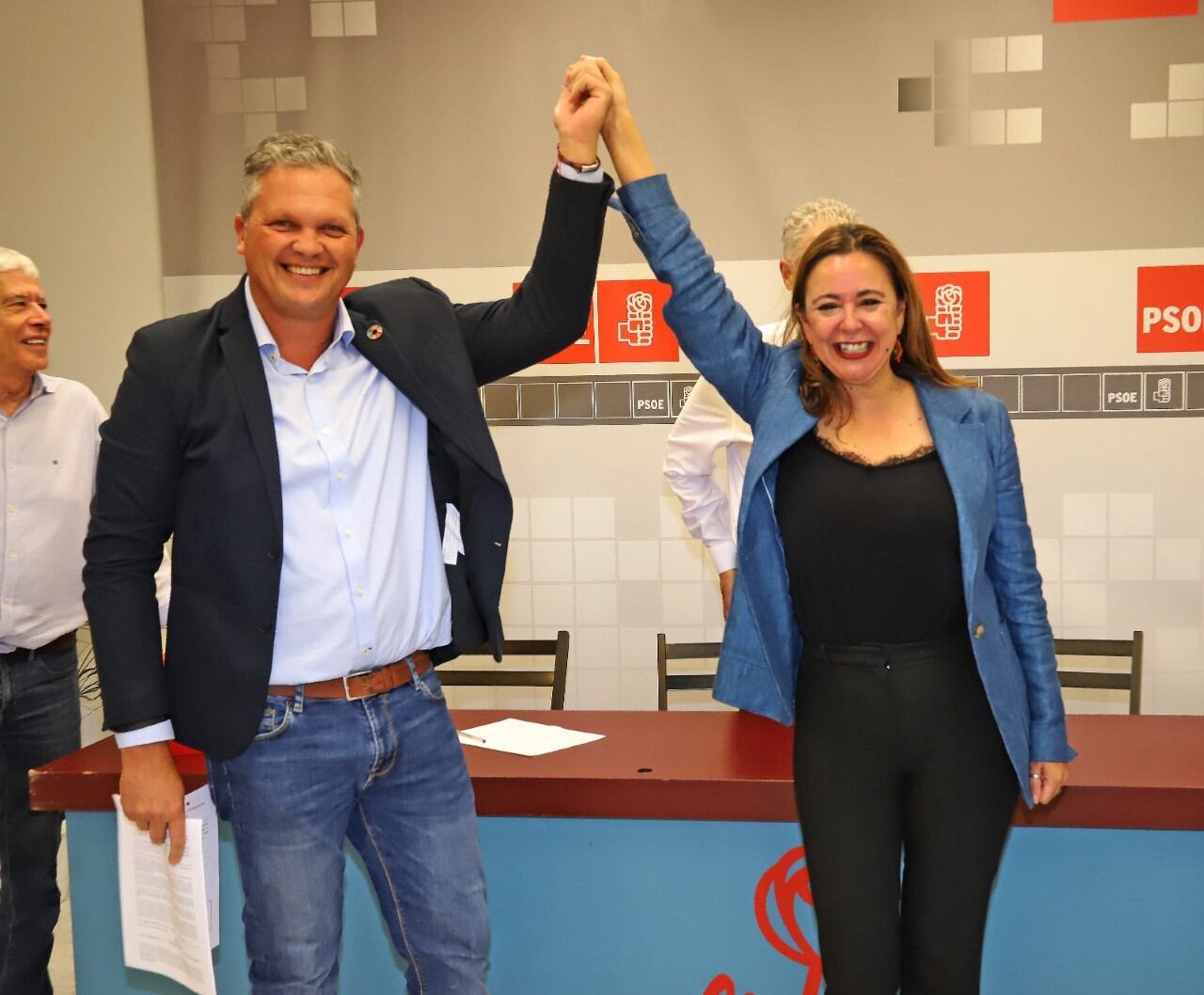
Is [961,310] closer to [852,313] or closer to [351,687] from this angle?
[852,313]

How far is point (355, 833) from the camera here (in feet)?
6.03

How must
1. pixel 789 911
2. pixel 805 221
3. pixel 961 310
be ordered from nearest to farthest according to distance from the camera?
pixel 789 911 → pixel 805 221 → pixel 961 310

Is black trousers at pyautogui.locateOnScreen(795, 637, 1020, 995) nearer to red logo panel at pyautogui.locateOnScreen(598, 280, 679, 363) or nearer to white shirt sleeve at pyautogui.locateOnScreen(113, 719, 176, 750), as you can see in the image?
white shirt sleeve at pyautogui.locateOnScreen(113, 719, 176, 750)

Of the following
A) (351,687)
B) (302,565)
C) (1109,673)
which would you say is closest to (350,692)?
(351,687)

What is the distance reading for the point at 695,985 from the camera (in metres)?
2.24

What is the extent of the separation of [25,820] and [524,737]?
3.89 feet

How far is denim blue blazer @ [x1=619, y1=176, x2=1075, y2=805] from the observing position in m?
1.83

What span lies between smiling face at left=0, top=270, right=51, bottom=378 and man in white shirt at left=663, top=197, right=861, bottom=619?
1.61 meters

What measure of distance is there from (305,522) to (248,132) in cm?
320

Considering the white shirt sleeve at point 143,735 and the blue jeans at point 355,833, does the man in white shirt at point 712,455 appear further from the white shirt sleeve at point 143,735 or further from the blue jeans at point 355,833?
the white shirt sleeve at point 143,735

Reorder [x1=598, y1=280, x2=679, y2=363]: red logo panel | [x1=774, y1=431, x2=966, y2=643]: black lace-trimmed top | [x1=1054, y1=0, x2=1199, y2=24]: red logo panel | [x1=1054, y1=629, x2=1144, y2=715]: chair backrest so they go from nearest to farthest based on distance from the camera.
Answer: [x1=774, y1=431, x2=966, y2=643]: black lace-trimmed top → [x1=1054, y1=629, x2=1144, y2=715]: chair backrest → [x1=1054, y1=0, x2=1199, y2=24]: red logo panel → [x1=598, y1=280, x2=679, y2=363]: red logo panel

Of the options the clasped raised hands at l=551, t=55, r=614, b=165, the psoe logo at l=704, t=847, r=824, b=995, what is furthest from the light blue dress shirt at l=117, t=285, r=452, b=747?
the psoe logo at l=704, t=847, r=824, b=995

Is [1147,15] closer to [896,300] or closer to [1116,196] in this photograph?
[1116,196]

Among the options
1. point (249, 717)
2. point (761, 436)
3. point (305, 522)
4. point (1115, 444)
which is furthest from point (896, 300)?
point (1115, 444)
